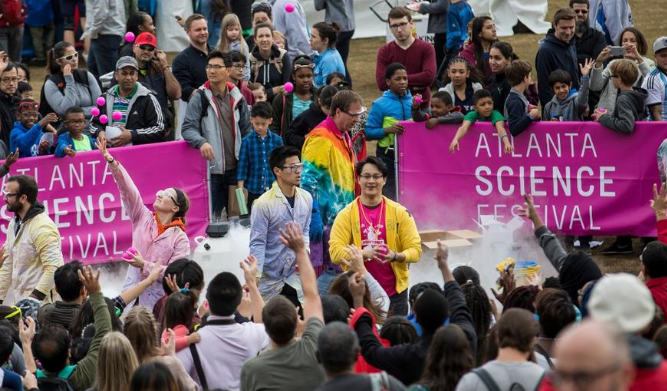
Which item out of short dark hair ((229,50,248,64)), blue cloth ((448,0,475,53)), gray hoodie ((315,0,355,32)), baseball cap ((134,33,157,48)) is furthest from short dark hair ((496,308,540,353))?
gray hoodie ((315,0,355,32))

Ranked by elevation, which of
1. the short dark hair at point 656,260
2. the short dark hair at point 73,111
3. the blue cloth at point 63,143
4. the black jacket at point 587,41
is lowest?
the short dark hair at point 656,260

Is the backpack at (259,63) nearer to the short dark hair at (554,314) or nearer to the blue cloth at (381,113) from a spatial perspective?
the blue cloth at (381,113)

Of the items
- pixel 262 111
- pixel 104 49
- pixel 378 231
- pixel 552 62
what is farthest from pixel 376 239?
pixel 104 49

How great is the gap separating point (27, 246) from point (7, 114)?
3.25 meters

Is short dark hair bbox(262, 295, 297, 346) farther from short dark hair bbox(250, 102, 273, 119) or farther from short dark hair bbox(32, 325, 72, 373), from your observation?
Answer: short dark hair bbox(250, 102, 273, 119)

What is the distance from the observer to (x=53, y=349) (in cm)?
686

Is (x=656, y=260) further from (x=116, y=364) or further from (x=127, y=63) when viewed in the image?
(x=127, y=63)

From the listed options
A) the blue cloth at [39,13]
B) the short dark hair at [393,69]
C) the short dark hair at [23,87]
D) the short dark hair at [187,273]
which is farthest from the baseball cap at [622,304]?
the blue cloth at [39,13]

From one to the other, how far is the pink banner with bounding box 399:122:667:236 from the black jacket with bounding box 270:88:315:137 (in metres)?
1.28

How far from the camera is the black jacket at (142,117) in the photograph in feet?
40.6

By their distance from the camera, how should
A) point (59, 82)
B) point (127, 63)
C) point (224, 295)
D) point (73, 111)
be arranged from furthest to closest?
1. point (59, 82)
2. point (127, 63)
3. point (73, 111)
4. point (224, 295)

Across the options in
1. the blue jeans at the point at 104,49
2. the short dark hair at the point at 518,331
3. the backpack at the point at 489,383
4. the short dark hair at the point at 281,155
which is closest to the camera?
the backpack at the point at 489,383

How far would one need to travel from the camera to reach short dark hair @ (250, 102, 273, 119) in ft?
39.4

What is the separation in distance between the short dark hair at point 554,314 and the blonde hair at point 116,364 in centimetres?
226
